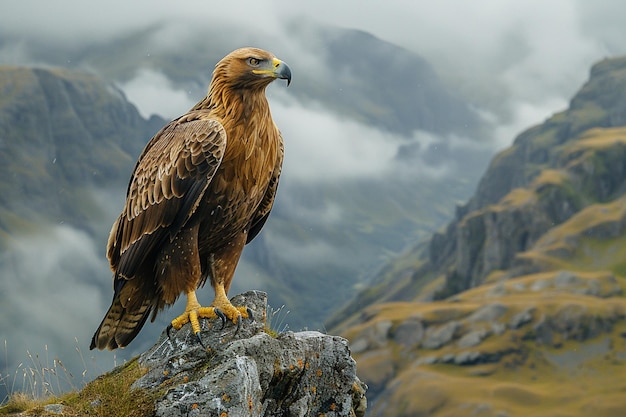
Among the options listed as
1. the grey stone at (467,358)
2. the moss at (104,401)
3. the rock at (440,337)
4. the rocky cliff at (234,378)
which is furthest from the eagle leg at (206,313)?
the rock at (440,337)

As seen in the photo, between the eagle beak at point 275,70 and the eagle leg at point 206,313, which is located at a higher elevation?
the eagle beak at point 275,70

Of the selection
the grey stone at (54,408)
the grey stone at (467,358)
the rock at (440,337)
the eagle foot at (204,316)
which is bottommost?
the grey stone at (54,408)

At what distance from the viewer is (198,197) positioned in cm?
1197

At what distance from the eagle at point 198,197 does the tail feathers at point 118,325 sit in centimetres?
2

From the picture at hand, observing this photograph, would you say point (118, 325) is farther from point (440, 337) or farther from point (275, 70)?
point (440, 337)

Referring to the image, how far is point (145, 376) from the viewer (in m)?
11.1

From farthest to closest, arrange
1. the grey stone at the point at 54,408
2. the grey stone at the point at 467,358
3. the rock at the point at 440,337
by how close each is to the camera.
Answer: the rock at the point at 440,337 → the grey stone at the point at 467,358 → the grey stone at the point at 54,408

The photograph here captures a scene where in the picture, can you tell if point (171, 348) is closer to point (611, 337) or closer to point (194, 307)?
point (194, 307)

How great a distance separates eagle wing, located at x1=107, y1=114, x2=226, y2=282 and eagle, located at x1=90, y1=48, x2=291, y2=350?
0.05 ft

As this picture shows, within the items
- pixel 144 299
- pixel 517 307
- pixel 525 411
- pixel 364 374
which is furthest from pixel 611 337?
pixel 144 299

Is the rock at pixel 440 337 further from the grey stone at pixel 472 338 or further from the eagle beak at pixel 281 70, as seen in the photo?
the eagle beak at pixel 281 70

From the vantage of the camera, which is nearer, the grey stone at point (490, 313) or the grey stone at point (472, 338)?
the grey stone at point (472, 338)

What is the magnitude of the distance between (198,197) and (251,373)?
2.94m

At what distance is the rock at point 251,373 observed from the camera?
33.1ft
